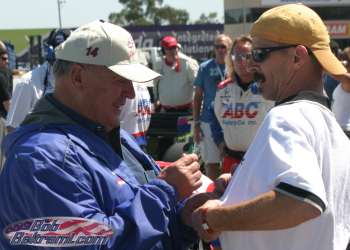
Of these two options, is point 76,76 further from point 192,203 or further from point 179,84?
point 179,84

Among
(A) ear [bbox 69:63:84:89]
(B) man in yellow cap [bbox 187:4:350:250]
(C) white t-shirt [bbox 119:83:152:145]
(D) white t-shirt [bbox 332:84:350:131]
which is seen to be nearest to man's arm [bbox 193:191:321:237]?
(B) man in yellow cap [bbox 187:4:350:250]

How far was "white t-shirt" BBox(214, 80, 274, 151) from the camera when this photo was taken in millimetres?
5715

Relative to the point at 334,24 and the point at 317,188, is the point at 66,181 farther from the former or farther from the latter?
the point at 334,24

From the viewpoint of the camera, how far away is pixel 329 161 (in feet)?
6.98

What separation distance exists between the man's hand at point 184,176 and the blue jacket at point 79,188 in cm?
4

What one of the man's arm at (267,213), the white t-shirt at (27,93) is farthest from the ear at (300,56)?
the white t-shirt at (27,93)

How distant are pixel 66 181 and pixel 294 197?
72 cm

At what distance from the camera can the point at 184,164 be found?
2293mm

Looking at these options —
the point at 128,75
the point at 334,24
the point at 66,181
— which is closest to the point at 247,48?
the point at 128,75

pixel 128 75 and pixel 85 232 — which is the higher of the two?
pixel 128 75

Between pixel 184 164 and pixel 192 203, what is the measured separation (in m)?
0.19

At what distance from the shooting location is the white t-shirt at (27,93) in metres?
5.13

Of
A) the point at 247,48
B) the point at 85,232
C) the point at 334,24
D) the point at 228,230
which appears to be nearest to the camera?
the point at 85,232

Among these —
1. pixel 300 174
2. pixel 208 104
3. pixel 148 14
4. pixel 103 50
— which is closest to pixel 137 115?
pixel 208 104
